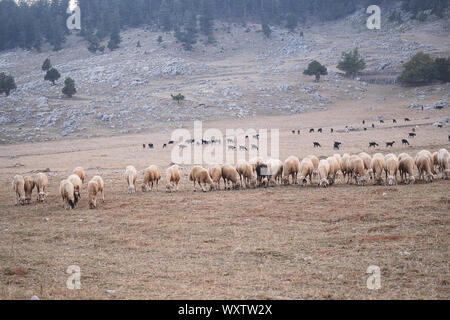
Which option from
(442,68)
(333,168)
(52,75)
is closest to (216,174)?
(333,168)

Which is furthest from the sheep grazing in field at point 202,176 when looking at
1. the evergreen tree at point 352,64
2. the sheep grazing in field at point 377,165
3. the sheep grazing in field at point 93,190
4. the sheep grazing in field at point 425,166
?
the evergreen tree at point 352,64

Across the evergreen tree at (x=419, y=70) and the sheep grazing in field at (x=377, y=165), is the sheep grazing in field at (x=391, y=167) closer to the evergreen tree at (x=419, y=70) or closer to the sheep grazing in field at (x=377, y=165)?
the sheep grazing in field at (x=377, y=165)

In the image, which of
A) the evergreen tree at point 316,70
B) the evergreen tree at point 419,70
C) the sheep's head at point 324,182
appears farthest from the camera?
the evergreen tree at point 316,70

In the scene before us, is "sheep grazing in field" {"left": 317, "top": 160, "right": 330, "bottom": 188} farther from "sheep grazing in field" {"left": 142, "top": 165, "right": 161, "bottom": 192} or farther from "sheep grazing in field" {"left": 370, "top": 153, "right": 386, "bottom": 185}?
"sheep grazing in field" {"left": 142, "top": 165, "right": 161, "bottom": 192}

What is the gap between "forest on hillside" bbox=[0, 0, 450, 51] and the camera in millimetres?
103250

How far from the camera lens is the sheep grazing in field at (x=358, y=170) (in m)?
16.7

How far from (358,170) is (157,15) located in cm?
10928

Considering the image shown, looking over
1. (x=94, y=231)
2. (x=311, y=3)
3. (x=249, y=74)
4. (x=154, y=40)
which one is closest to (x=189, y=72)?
(x=249, y=74)

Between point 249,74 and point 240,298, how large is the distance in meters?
73.2

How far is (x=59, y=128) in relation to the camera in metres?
→ 50.7

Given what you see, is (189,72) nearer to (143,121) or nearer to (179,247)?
(143,121)

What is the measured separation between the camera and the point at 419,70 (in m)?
63.1

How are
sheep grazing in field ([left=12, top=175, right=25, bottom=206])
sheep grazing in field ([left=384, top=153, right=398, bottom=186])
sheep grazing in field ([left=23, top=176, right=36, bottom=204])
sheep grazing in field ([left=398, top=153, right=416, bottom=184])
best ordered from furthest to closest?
1. sheep grazing in field ([left=384, top=153, right=398, bottom=186])
2. sheep grazing in field ([left=398, top=153, right=416, bottom=184])
3. sheep grazing in field ([left=23, top=176, right=36, bottom=204])
4. sheep grazing in field ([left=12, top=175, right=25, bottom=206])

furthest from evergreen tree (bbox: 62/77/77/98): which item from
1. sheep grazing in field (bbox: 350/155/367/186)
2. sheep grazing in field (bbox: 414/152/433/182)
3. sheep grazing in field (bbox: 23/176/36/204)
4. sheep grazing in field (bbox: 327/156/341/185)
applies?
sheep grazing in field (bbox: 414/152/433/182)
